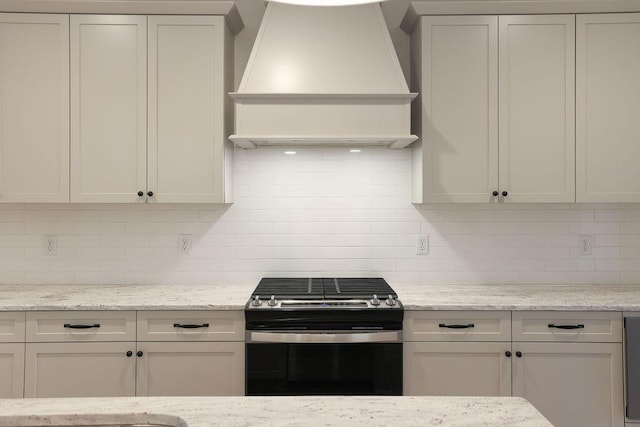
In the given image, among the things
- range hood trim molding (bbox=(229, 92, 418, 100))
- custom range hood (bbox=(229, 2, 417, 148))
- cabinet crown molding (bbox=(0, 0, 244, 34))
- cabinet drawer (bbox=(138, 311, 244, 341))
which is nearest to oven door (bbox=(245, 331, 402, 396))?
cabinet drawer (bbox=(138, 311, 244, 341))

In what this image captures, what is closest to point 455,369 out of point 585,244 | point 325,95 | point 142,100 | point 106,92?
point 585,244

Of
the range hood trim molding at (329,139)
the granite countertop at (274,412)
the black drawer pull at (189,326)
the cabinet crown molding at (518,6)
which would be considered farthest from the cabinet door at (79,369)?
the cabinet crown molding at (518,6)

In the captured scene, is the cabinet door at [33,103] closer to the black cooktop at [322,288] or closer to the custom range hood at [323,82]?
the custom range hood at [323,82]

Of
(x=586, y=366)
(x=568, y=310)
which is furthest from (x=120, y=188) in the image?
(x=586, y=366)

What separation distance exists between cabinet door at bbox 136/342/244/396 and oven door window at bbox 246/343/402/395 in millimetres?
115

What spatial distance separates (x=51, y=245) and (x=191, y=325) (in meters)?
1.25

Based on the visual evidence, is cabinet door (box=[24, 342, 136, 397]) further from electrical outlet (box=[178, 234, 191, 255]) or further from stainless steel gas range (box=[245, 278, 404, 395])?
electrical outlet (box=[178, 234, 191, 255])

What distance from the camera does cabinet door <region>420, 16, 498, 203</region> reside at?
2723 millimetres

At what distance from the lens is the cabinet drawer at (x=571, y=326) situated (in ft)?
7.99

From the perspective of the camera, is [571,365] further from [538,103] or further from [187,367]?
[187,367]

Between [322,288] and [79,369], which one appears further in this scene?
[322,288]

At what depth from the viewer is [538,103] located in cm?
272

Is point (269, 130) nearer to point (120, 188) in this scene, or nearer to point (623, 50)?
point (120, 188)

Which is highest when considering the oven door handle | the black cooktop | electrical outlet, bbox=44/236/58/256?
electrical outlet, bbox=44/236/58/256
